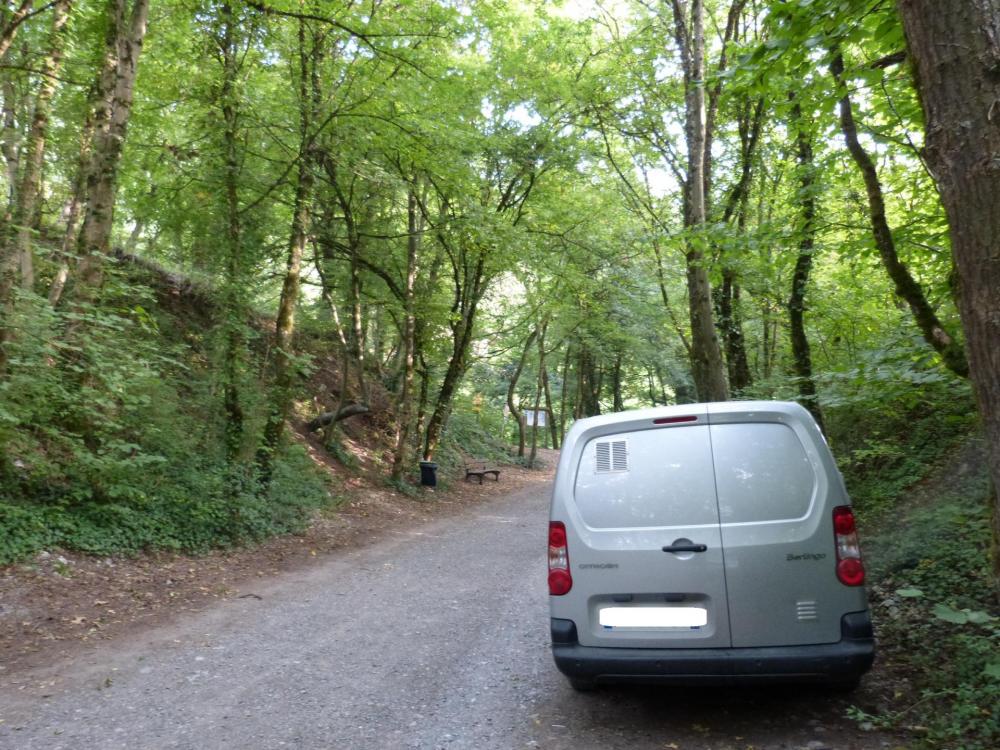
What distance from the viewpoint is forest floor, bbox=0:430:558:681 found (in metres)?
5.51

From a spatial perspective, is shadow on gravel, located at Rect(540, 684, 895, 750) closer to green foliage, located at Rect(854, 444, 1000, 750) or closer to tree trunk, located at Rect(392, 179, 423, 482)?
green foliage, located at Rect(854, 444, 1000, 750)

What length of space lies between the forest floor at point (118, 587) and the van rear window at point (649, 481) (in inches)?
172

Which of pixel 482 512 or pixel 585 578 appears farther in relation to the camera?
pixel 482 512

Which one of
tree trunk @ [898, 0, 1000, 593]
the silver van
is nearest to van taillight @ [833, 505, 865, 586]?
the silver van

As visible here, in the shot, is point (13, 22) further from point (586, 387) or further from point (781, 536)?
point (586, 387)

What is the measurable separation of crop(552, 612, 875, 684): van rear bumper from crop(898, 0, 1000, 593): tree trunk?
1.24 meters

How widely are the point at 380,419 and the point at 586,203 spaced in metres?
8.86

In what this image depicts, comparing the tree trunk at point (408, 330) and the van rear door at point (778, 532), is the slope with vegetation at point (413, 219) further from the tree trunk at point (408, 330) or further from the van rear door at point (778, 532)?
the van rear door at point (778, 532)

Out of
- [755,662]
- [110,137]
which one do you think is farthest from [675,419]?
[110,137]

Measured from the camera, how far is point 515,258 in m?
16.0

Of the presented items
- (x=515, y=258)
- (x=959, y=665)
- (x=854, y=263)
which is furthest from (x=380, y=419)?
(x=959, y=665)

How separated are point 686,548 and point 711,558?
0.47ft

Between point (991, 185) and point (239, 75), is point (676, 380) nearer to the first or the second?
point (239, 75)

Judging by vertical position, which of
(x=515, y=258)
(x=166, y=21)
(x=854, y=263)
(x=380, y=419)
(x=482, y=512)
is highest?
(x=166, y=21)
